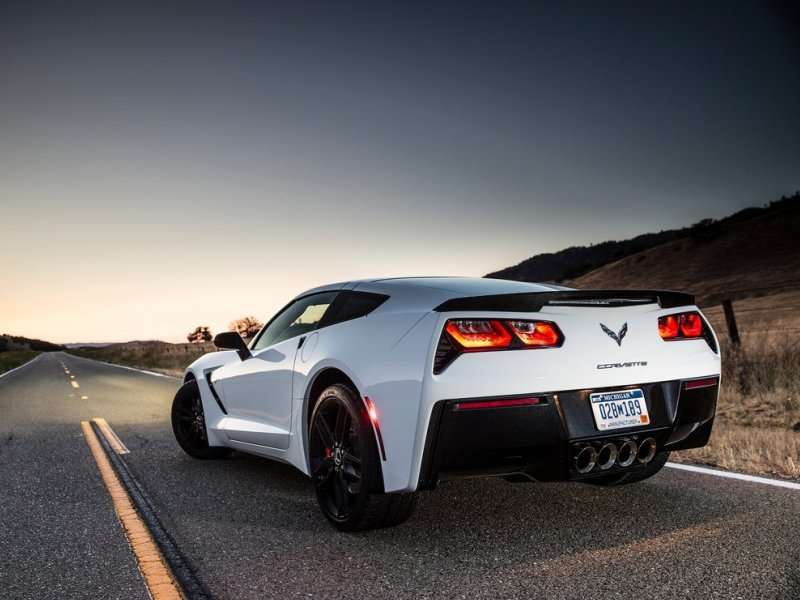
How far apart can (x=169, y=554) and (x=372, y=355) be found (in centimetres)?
147

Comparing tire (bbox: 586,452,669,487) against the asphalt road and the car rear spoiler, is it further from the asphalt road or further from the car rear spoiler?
the car rear spoiler

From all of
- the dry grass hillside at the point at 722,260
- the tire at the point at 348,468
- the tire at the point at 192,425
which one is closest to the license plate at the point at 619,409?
the tire at the point at 348,468

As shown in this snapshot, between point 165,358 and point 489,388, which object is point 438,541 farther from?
point 165,358

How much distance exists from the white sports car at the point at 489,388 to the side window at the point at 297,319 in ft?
1.70

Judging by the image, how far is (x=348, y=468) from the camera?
4.00m

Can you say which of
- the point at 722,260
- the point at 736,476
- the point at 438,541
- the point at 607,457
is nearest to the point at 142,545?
the point at 438,541

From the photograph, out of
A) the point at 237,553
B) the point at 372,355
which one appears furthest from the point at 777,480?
the point at 237,553

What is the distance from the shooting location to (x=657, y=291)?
398 cm

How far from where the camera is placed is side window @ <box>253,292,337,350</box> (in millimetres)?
4988

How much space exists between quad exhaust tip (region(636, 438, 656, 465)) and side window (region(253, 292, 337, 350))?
Result: 2125 mm

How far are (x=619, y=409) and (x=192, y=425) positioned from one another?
14.2 ft

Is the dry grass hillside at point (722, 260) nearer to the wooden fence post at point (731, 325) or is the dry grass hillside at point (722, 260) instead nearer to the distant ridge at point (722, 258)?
the distant ridge at point (722, 258)

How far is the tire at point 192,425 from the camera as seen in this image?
6.42 metres

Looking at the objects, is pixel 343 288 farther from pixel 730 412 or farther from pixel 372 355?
pixel 730 412
